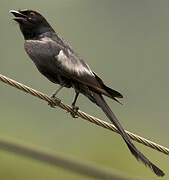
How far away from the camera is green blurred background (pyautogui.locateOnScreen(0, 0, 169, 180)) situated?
22.9 metres

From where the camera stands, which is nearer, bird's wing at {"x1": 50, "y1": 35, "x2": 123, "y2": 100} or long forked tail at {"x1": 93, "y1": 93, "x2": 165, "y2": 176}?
long forked tail at {"x1": 93, "y1": 93, "x2": 165, "y2": 176}

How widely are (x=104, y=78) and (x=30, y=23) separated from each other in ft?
79.6

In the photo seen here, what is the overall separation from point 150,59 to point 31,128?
17675mm

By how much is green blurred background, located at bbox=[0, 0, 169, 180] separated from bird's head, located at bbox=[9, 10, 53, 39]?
0.70 metres

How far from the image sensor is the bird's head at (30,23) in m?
9.22

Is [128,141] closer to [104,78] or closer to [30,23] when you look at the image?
[30,23]

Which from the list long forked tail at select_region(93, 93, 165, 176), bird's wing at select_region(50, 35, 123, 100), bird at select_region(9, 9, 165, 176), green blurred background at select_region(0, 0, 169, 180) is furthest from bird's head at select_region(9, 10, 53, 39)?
long forked tail at select_region(93, 93, 165, 176)

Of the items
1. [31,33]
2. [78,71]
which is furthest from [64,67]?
[31,33]

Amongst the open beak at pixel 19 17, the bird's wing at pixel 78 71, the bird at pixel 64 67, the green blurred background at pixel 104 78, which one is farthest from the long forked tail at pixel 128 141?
the green blurred background at pixel 104 78

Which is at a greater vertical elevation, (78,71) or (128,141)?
(78,71)

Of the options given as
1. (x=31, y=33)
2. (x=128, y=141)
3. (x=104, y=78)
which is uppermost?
(x=31, y=33)

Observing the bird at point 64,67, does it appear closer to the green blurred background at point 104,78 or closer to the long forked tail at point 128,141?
the long forked tail at point 128,141

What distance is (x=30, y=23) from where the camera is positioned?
926 centimetres

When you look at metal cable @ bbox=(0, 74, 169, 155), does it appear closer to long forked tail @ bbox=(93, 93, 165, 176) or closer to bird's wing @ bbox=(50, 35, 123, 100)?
long forked tail @ bbox=(93, 93, 165, 176)
